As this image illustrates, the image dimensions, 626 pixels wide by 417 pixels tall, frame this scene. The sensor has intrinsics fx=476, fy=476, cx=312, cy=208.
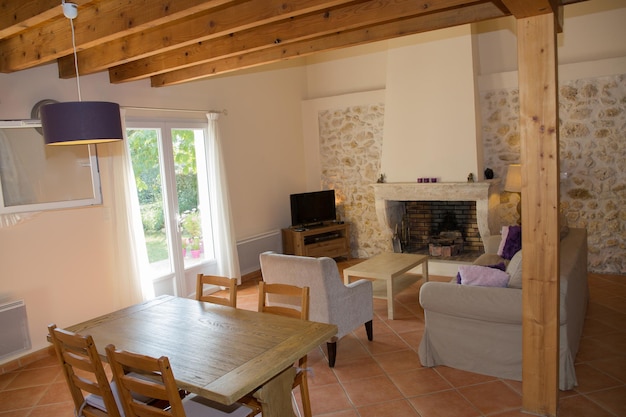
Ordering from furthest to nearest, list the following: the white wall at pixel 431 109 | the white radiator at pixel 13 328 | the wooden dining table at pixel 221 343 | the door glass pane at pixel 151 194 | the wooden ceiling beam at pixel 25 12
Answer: the white wall at pixel 431 109
the door glass pane at pixel 151 194
the white radiator at pixel 13 328
the wooden ceiling beam at pixel 25 12
the wooden dining table at pixel 221 343

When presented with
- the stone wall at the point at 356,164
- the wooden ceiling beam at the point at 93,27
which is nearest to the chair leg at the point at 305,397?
the wooden ceiling beam at the point at 93,27

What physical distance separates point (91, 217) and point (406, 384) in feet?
11.3

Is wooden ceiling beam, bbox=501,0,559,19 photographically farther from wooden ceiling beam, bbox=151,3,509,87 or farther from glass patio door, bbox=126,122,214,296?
glass patio door, bbox=126,122,214,296

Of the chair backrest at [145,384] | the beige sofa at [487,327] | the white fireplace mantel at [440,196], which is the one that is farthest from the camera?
the white fireplace mantel at [440,196]

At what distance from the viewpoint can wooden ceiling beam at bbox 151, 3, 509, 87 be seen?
355 centimetres

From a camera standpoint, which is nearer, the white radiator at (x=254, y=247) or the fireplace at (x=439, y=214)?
the fireplace at (x=439, y=214)

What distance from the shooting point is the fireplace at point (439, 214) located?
6.08 m

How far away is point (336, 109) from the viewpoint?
759 centimetres

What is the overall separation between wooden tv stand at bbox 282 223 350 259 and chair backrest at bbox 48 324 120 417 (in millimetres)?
4538

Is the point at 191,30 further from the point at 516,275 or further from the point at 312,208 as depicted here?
the point at 312,208

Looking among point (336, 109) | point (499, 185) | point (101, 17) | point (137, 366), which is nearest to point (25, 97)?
point (101, 17)

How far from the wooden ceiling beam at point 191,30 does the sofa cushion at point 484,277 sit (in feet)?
7.06

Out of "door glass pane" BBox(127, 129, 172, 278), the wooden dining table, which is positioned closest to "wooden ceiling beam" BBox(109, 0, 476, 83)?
"door glass pane" BBox(127, 129, 172, 278)

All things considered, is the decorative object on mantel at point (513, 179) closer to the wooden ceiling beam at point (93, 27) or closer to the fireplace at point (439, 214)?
the fireplace at point (439, 214)
